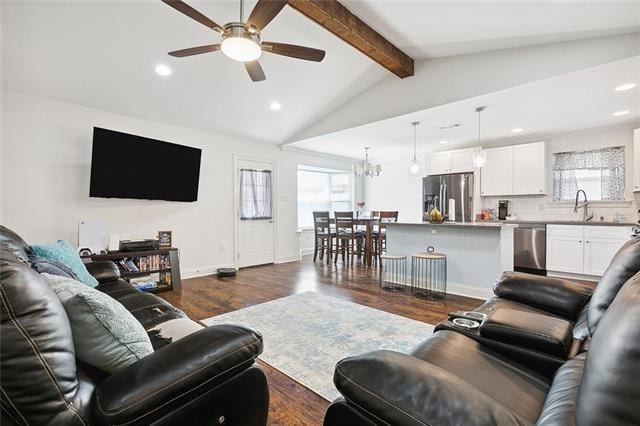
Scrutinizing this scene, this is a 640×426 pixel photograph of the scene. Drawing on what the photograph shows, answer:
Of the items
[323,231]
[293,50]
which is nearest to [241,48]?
[293,50]

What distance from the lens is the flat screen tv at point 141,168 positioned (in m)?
3.69

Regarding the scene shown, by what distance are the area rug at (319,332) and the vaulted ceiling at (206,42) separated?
301 cm

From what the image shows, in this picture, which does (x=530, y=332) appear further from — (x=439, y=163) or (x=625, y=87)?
(x=439, y=163)

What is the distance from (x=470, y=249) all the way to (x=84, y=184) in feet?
16.8

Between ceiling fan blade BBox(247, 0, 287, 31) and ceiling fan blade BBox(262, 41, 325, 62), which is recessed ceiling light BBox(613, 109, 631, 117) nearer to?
ceiling fan blade BBox(262, 41, 325, 62)

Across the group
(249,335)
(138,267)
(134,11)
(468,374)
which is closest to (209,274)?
(138,267)

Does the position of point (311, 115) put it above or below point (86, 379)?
above

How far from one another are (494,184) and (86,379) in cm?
645

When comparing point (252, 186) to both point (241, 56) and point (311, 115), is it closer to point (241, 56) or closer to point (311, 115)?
point (311, 115)

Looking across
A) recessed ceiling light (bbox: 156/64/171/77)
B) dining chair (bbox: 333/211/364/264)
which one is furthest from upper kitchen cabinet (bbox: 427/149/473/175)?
recessed ceiling light (bbox: 156/64/171/77)

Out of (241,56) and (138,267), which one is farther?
(138,267)

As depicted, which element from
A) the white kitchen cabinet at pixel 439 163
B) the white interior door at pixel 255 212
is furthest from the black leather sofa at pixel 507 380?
the white kitchen cabinet at pixel 439 163

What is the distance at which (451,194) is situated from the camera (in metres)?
6.30

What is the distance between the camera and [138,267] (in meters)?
4.01
